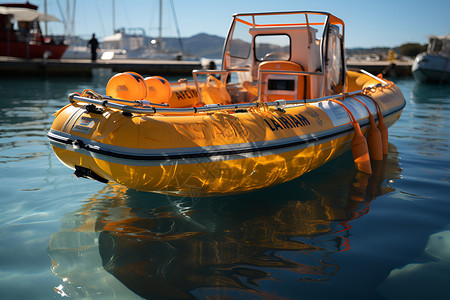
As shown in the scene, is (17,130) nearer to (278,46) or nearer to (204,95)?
(204,95)

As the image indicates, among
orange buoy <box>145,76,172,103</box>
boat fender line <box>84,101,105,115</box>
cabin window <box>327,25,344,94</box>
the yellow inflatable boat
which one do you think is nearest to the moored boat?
cabin window <box>327,25,344,94</box>

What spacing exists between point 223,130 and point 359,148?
2145 mm

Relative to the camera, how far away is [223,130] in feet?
10.9

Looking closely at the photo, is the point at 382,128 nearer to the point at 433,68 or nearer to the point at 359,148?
the point at 359,148

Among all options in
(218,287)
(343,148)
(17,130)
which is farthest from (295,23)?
(17,130)

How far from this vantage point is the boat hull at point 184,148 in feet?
10.2

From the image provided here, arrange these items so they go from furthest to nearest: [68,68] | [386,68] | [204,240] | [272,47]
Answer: [386,68] → [68,68] → [272,47] → [204,240]

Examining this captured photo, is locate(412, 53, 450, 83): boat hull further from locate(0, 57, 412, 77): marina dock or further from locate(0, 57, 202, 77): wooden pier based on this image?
locate(0, 57, 202, 77): wooden pier

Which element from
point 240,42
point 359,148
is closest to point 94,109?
point 359,148

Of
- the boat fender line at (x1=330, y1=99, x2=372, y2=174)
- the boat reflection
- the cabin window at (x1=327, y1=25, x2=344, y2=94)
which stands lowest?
the boat reflection

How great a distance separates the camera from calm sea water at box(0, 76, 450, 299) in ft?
8.21

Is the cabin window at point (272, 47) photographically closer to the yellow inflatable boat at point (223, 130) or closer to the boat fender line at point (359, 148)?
the yellow inflatable boat at point (223, 130)

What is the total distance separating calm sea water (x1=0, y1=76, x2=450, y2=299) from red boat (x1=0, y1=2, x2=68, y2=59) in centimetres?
1854

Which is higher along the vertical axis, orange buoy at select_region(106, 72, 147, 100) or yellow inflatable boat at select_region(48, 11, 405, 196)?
orange buoy at select_region(106, 72, 147, 100)
